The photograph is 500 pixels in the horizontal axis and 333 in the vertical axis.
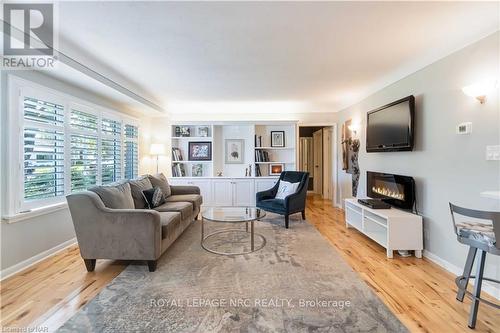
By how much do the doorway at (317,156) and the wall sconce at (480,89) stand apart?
4176 millimetres

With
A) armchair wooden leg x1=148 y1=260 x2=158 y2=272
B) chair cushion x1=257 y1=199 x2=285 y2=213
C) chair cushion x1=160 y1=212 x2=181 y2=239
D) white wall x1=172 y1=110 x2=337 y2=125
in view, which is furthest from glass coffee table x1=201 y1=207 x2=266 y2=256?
white wall x1=172 y1=110 x2=337 y2=125

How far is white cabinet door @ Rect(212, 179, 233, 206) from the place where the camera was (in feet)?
18.0

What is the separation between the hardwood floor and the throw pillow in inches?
55.8

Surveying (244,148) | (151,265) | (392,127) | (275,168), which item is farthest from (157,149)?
(392,127)

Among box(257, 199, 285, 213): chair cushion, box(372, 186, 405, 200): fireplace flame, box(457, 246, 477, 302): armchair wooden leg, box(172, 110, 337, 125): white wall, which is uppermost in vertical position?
box(172, 110, 337, 125): white wall

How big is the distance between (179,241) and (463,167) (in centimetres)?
342

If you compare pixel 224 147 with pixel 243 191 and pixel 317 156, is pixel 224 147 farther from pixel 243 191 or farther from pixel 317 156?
pixel 317 156

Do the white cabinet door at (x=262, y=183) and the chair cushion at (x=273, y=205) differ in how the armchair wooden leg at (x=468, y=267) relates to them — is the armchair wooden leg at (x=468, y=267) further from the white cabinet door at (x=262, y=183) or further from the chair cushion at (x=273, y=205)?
the white cabinet door at (x=262, y=183)

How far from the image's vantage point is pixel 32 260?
8.79 ft

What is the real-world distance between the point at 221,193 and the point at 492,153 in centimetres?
444

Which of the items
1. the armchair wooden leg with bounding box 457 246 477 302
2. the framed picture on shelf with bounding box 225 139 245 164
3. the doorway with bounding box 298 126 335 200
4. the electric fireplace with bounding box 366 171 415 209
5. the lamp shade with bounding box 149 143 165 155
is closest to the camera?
the armchair wooden leg with bounding box 457 246 477 302

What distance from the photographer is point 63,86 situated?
3.17 meters

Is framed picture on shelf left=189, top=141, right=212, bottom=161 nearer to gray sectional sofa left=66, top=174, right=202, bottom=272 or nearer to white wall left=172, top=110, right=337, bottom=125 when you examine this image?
white wall left=172, top=110, right=337, bottom=125

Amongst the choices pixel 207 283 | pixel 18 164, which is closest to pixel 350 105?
pixel 207 283
